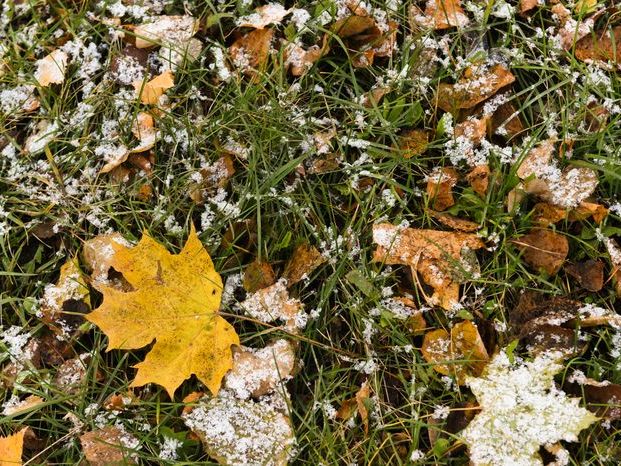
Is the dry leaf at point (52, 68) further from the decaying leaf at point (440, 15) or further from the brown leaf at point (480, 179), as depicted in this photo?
the brown leaf at point (480, 179)

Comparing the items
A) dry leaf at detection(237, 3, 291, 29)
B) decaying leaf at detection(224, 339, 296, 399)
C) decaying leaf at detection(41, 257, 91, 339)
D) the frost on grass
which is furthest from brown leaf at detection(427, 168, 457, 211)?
decaying leaf at detection(41, 257, 91, 339)

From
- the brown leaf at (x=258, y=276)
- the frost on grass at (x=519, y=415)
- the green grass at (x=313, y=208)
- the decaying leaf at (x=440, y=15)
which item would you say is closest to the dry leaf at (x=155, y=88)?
the green grass at (x=313, y=208)

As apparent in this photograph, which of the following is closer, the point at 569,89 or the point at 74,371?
the point at 74,371

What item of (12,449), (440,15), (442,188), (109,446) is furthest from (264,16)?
(12,449)

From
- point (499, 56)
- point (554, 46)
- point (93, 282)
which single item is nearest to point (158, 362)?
point (93, 282)

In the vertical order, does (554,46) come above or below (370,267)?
above

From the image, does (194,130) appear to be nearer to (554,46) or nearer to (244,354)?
(244,354)

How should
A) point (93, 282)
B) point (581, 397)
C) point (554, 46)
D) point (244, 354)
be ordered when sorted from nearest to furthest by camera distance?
point (581, 397), point (244, 354), point (93, 282), point (554, 46)

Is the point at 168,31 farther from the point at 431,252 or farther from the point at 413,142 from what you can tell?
the point at 431,252
